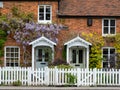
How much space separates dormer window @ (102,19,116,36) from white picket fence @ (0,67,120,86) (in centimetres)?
899

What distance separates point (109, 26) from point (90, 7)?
89.0 inches

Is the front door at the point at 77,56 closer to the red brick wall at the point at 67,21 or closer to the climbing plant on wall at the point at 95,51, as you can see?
the climbing plant on wall at the point at 95,51

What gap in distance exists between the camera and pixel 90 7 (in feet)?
120

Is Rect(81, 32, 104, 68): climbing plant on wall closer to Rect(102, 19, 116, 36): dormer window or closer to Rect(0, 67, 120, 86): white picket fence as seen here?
Rect(102, 19, 116, 36): dormer window

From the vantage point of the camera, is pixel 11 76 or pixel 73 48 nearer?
pixel 11 76

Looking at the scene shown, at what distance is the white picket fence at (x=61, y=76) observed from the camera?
88.5 ft

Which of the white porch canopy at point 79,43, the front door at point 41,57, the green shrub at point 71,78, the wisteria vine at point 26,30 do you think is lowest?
the green shrub at point 71,78

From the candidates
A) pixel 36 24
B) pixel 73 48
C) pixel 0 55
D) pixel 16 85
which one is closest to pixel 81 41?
pixel 73 48

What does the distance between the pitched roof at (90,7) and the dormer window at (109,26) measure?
1.97ft

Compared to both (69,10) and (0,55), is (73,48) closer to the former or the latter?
(69,10)

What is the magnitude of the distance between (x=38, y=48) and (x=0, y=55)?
9.86ft

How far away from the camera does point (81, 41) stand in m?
34.1

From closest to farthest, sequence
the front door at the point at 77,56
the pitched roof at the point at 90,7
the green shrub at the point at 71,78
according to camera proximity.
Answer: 1. the green shrub at the point at 71,78
2. the front door at the point at 77,56
3. the pitched roof at the point at 90,7

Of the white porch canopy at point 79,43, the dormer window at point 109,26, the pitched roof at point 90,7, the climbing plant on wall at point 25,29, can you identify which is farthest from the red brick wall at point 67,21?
the white porch canopy at point 79,43
